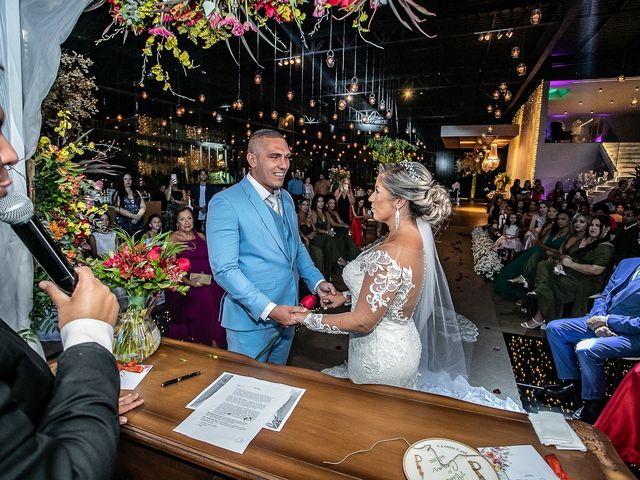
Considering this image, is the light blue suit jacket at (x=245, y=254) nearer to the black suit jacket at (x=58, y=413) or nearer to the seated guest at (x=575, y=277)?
the black suit jacket at (x=58, y=413)

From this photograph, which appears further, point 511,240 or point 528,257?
point 511,240

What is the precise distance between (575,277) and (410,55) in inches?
441

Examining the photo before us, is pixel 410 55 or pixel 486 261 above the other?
pixel 410 55

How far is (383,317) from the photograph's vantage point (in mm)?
2182

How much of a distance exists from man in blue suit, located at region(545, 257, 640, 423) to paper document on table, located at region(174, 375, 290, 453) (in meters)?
2.74

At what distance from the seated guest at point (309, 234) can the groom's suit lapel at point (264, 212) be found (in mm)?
4188

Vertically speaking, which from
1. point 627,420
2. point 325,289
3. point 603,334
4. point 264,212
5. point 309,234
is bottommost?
point 627,420

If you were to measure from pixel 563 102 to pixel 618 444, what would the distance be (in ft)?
56.7

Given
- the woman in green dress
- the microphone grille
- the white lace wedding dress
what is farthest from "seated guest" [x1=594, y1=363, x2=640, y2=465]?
the woman in green dress

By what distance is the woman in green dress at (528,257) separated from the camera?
5.51 m

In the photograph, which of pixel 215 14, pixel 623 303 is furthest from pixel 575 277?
pixel 215 14

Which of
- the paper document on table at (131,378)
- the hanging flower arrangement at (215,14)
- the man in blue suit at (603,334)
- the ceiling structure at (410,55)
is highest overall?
the ceiling structure at (410,55)

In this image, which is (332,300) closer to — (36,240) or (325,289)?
(325,289)

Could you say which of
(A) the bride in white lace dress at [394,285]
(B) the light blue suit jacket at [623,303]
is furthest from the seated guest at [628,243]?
(A) the bride in white lace dress at [394,285]
